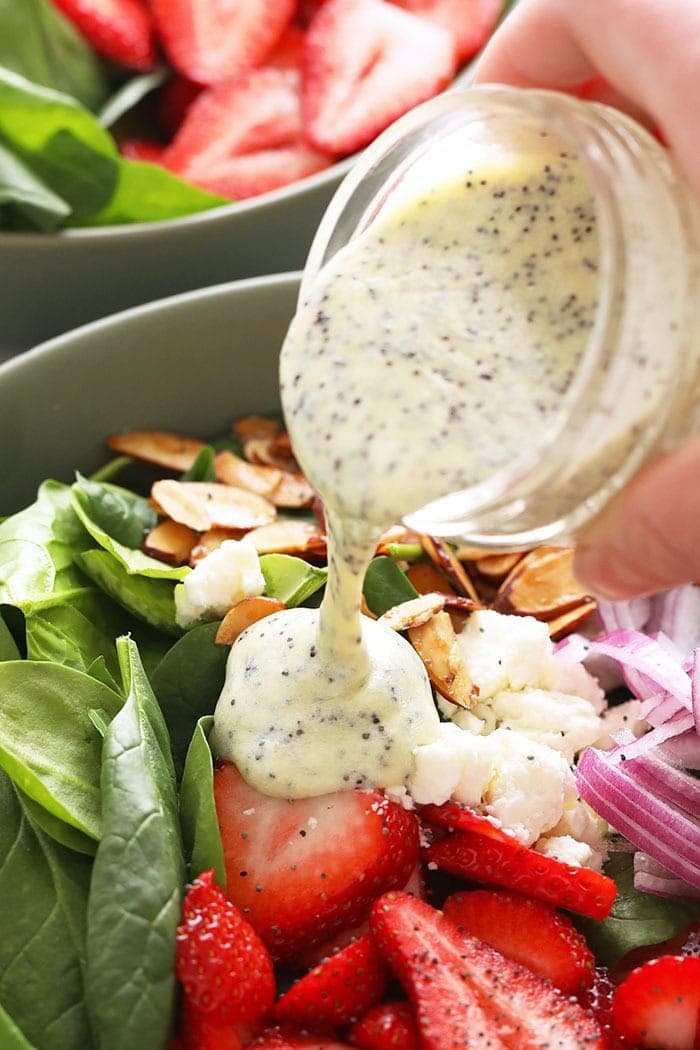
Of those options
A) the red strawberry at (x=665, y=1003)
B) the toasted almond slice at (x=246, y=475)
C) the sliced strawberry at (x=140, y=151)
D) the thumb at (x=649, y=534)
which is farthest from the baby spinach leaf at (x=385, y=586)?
the sliced strawberry at (x=140, y=151)

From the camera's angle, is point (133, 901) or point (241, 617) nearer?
point (133, 901)

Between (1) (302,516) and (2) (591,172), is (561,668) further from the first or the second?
(2) (591,172)

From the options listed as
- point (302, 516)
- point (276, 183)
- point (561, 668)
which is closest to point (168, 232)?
point (276, 183)

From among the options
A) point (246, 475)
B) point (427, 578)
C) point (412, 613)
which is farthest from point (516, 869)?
point (246, 475)

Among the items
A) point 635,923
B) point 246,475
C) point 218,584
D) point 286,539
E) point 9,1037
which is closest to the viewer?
point 9,1037

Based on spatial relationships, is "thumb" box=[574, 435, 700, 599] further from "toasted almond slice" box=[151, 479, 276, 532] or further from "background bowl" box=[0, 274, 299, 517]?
"background bowl" box=[0, 274, 299, 517]

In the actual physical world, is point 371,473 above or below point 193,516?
above

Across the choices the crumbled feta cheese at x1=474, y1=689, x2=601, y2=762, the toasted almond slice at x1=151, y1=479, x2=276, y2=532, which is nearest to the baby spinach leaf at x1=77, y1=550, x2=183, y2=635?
the toasted almond slice at x1=151, y1=479, x2=276, y2=532

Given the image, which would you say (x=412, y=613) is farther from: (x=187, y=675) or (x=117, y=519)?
(x=117, y=519)
